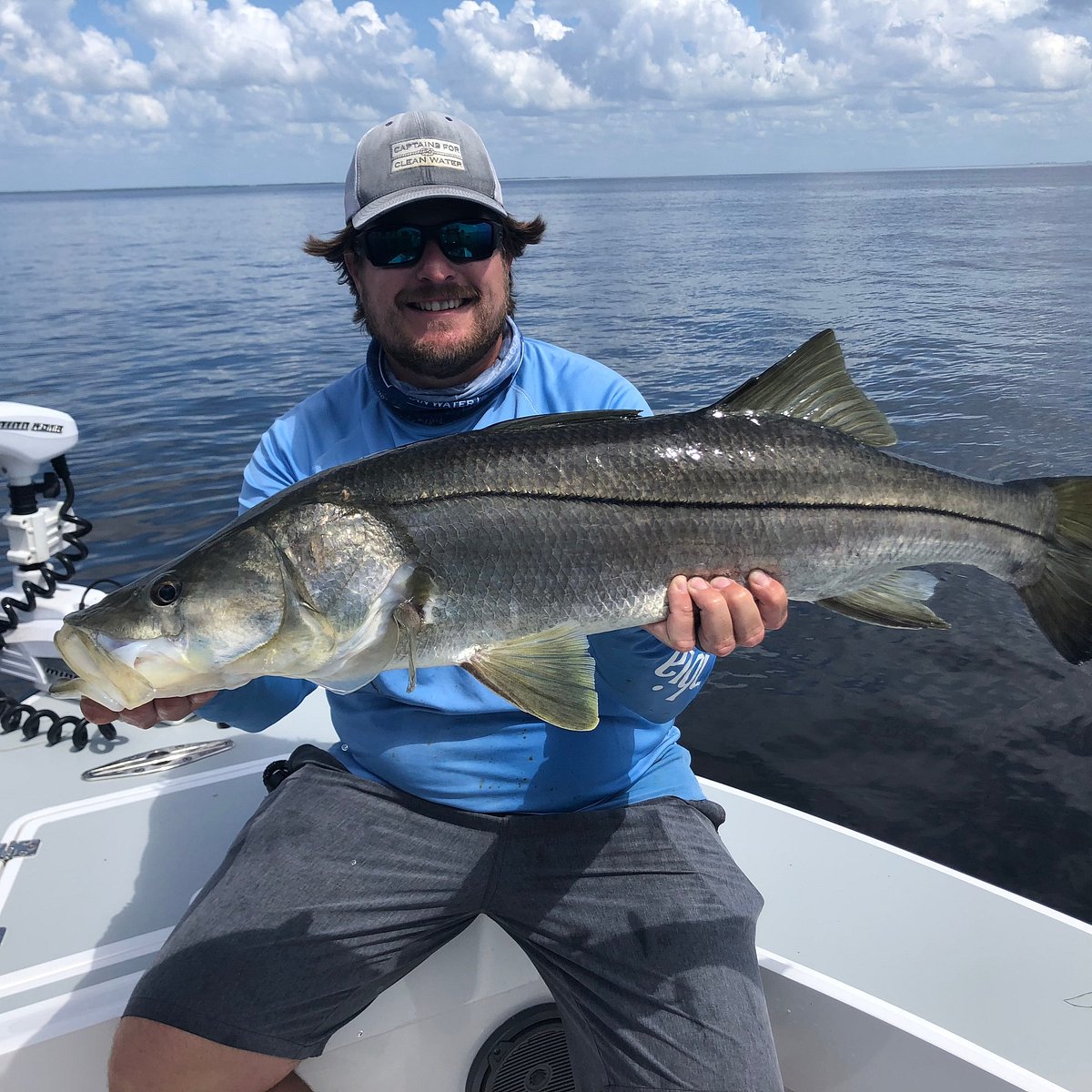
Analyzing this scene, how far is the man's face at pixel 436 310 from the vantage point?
3109 millimetres

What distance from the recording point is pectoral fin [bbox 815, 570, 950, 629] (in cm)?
249

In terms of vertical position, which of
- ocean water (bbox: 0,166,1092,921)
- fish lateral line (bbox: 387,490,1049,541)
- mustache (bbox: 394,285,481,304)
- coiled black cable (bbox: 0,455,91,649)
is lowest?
ocean water (bbox: 0,166,1092,921)

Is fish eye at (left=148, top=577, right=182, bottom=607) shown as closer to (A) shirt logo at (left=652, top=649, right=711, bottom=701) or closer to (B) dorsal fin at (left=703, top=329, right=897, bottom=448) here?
(A) shirt logo at (left=652, top=649, right=711, bottom=701)

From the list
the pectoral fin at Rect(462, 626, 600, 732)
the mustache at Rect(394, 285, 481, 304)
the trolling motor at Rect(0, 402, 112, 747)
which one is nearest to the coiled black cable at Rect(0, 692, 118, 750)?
the trolling motor at Rect(0, 402, 112, 747)

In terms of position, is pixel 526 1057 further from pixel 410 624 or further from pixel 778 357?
pixel 778 357

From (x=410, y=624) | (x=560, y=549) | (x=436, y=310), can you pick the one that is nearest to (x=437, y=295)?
(x=436, y=310)

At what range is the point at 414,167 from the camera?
121 inches

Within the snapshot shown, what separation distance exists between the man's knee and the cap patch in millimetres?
2730

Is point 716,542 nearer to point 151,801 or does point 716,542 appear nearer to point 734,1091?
point 734,1091

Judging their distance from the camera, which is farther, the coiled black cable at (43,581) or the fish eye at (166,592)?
the coiled black cable at (43,581)

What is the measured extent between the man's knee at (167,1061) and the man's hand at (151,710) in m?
0.77

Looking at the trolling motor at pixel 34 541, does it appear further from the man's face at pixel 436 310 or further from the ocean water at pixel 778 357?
the ocean water at pixel 778 357

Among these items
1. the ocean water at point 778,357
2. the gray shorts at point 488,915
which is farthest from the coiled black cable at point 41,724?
the ocean water at point 778,357

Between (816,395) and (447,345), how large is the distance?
1.27 metres
